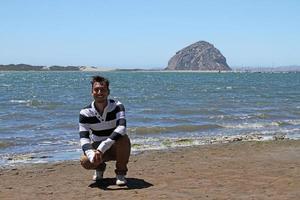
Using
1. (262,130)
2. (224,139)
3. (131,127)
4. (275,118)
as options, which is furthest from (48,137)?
(275,118)

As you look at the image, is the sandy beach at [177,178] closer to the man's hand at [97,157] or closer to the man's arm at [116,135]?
the man's hand at [97,157]

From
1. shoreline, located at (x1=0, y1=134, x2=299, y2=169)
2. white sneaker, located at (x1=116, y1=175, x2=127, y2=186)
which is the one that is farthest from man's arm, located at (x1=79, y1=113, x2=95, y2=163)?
shoreline, located at (x1=0, y1=134, x2=299, y2=169)

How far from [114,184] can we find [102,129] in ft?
2.74

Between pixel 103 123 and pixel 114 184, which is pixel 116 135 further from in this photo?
pixel 114 184

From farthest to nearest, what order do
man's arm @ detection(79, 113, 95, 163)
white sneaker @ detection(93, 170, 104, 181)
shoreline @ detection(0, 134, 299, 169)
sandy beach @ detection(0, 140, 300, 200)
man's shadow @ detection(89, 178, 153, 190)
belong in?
shoreline @ detection(0, 134, 299, 169) < white sneaker @ detection(93, 170, 104, 181) < man's shadow @ detection(89, 178, 153, 190) < man's arm @ detection(79, 113, 95, 163) < sandy beach @ detection(0, 140, 300, 200)

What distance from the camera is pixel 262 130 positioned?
56.0 feet

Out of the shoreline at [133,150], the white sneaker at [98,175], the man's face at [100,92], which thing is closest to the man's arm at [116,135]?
the man's face at [100,92]

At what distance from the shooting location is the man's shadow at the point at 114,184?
709cm

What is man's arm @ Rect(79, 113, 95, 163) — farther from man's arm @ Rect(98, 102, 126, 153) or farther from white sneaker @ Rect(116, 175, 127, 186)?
white sneaker @ Rect(116, 175, 127, 186)

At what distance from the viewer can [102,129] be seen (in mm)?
7004

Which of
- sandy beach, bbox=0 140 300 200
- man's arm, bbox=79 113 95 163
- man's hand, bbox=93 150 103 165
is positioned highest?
man's arm, bbox=79 113 95 163

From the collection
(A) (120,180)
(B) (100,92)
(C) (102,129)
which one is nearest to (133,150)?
(A) (120,180)

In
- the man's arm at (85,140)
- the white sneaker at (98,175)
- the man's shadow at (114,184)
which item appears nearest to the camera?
the man's arm at (85,140)

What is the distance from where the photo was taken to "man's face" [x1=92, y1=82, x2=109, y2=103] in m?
6.84
